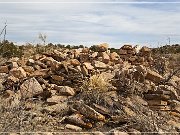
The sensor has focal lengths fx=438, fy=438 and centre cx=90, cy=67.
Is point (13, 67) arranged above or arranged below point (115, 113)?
above

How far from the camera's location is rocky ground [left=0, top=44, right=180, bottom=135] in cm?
738

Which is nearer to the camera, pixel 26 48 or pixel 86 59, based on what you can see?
pixel 86 59

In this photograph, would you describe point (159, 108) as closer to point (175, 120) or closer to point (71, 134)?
point (175, 120)

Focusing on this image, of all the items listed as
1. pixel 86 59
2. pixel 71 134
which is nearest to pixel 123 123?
pixel 71 134

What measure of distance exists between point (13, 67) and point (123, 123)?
4.33m

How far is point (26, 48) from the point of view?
1822 cm

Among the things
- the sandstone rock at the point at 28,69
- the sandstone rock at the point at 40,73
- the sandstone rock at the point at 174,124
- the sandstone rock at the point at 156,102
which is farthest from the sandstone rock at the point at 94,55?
the sandstone rock at the point at 174,124

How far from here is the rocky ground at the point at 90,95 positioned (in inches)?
291

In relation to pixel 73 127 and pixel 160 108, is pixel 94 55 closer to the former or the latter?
pixel 160 108

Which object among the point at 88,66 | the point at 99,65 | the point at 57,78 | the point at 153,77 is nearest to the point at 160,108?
the point at 153,77

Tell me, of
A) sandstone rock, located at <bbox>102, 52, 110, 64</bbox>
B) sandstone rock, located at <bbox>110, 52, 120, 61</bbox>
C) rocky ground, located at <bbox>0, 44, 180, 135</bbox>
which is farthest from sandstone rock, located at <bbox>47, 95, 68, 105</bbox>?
sandstone rock, located at <bbox>110, 52, 120, 61</bbox>

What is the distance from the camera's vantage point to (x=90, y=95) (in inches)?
346

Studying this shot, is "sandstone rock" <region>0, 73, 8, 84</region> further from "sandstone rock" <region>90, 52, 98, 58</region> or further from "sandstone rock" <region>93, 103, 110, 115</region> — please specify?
"sandstone rock" <region>93, 103, 110, 115</region>

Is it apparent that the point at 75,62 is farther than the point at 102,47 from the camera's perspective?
No
